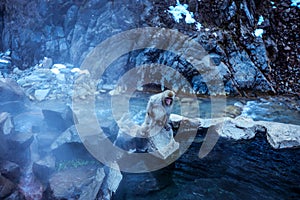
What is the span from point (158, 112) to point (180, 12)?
11.4m

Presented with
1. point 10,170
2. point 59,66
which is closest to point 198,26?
point 59,66

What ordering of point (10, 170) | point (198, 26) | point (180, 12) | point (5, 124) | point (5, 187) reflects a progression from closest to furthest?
point (5, 187)
point (10, 170)
point (5, 124)
point (198, 26)
point (180, 12)

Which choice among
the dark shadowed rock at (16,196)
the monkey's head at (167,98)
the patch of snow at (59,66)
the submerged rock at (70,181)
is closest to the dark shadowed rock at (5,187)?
Result: the dark shadowed rock at (16,196)

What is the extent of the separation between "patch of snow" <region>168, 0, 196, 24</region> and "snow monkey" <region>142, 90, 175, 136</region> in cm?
1050

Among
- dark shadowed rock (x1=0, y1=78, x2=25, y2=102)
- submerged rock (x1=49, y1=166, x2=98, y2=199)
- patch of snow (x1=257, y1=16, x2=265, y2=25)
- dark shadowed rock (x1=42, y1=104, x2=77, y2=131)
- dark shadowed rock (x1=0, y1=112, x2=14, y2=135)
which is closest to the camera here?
submerged rock (x1=49, y1=166, x2=98, y2=199)

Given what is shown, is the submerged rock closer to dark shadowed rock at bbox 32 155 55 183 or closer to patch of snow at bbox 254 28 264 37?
dark shadowed rock at bbox 32 155 55 183

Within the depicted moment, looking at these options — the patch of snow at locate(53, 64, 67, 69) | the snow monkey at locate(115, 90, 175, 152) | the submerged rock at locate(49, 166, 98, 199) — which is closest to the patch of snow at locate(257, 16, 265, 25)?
the snow monkey at locate(115, 90, 175, 152)

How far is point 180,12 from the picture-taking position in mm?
15406

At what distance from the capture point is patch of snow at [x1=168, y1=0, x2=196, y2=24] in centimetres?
1510

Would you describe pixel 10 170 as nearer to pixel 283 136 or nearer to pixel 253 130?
pixel 253 130

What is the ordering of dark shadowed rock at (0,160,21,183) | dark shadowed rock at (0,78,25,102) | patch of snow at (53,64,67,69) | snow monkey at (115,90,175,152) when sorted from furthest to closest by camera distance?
1. patch of snow at (53,64,67,69)
2. dark shadowed rock at (0,78,25,102)
3. snow monkey at (115,90,175,152)
4. dark shadowed rock at (0,160,21,183)

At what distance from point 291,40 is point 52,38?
17109 millimetres

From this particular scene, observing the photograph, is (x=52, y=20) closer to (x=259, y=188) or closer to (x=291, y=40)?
(x=291, y=40)

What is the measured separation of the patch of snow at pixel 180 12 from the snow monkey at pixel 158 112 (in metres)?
10.5
